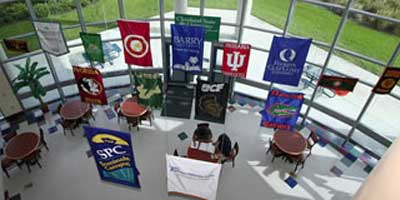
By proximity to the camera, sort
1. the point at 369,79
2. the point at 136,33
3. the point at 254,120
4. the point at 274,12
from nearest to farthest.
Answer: the point at 136,33
the point at 369,79
the point at 274,12
the point at 254,120

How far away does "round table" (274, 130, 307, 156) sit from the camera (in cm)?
705

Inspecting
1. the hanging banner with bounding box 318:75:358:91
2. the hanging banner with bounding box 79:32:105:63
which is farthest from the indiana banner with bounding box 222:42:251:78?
the hanging banner with bounding box 79:32:105:63

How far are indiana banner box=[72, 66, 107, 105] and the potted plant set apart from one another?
2.09 m

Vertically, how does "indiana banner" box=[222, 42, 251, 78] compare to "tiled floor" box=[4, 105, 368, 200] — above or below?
above

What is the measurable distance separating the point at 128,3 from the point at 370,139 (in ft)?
26.1

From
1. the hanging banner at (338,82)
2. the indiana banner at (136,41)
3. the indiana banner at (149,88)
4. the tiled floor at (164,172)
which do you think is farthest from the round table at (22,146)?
the hanging banner at (338,82)

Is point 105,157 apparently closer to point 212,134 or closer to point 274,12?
point 212,134

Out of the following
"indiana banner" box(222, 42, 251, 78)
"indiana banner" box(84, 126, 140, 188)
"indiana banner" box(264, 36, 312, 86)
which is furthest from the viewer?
"indiana banner" box(222, 42, 251, 78)

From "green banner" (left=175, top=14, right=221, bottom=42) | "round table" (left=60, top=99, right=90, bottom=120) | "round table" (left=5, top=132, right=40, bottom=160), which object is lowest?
"round table" (left=5, top=132, right=40, bottom=160)

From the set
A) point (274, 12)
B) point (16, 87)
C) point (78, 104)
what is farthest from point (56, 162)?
point (274, 12)

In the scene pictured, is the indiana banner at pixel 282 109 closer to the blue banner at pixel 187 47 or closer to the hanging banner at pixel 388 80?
the hanging banner at pixel 388 80

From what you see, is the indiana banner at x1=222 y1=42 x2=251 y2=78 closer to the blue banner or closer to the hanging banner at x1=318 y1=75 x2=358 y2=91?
the blue banner

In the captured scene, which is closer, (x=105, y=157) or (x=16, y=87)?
(x=105, y=157)

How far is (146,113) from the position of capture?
8164 millimetres
